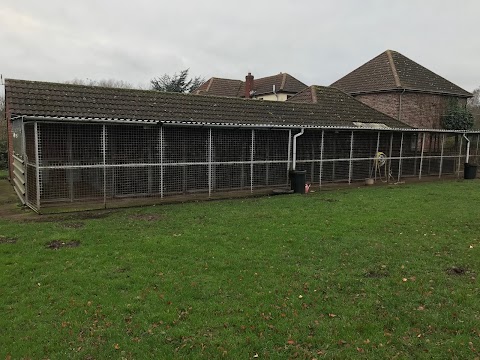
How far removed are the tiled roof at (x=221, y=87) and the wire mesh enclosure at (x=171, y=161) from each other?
70.9 ft

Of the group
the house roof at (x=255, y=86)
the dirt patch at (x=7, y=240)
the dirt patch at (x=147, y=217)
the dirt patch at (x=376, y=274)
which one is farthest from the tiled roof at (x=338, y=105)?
the house roof at (x=255, y=86)

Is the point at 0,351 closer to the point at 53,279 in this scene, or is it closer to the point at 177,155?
the point at 53,279

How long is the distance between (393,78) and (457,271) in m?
22.6

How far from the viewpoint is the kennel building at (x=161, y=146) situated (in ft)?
38.6

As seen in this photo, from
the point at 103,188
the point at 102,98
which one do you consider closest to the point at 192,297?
the point at 103,188

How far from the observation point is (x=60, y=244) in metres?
7.37

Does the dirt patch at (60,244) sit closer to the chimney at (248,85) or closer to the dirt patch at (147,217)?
the dirt patch at (147,217)

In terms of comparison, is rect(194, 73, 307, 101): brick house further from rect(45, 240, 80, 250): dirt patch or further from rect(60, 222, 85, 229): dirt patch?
rect(45, 240, 80, 250): dirt patch

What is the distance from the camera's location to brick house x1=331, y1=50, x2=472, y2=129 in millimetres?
25734

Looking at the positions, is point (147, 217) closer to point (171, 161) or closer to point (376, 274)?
point (171, 161)

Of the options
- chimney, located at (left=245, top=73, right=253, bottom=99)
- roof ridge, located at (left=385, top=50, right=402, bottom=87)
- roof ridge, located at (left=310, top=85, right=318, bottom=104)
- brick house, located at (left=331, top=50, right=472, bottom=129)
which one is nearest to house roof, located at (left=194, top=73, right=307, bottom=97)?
chimney, located at (left=245, top=73, right=253, bottom=99)

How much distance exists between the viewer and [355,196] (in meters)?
13.8

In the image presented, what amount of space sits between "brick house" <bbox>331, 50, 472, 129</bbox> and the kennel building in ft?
25.0

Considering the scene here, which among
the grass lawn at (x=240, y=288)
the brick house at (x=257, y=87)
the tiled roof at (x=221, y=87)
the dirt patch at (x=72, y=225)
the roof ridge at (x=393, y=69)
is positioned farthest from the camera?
the tiled roof at (x=221, y=87)
